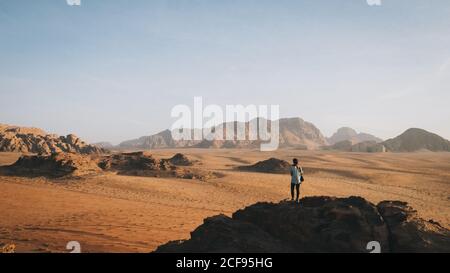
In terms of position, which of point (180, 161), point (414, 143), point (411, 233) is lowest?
point (180, 161)

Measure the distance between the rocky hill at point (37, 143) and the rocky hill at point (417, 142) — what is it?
96960 millimetres

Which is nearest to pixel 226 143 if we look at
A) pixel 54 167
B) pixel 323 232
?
pixel 54 167

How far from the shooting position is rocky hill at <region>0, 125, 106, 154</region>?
55088 mm

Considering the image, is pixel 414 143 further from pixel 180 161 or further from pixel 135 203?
pixel 135 203

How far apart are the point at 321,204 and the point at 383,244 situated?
6.23 ft

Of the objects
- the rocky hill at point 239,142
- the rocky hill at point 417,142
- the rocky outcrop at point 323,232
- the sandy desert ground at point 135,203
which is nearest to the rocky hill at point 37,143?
the sandy desert ground at point 135,203

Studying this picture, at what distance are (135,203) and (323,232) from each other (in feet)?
39.1

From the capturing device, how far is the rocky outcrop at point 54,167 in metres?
26.3

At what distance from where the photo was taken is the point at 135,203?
18.0m

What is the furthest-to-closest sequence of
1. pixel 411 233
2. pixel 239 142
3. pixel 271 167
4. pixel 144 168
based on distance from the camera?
pixel 239 142 → pixel 271 167 → pixel 144 168 → pixel 411 233
